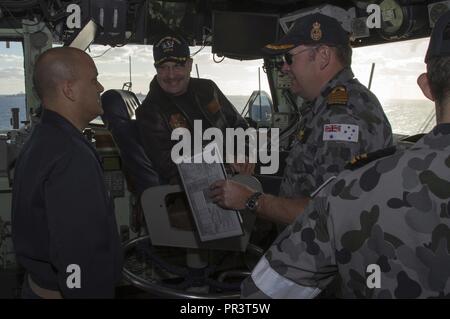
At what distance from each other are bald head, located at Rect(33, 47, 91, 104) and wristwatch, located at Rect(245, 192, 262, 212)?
70 cm

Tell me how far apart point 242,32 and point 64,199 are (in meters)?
3.25

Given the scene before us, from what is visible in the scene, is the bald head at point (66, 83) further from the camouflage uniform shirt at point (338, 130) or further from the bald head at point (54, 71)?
the camouflage uniform shirt at point (338, 130)

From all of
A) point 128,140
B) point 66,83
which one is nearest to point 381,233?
point 66,83

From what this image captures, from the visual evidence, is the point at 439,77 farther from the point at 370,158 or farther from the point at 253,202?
the point at 253,202

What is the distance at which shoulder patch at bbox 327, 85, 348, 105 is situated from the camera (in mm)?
1533

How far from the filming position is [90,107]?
1.42 metres

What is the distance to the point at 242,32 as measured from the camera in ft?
13.7

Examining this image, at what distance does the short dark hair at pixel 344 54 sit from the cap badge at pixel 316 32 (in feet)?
0.24

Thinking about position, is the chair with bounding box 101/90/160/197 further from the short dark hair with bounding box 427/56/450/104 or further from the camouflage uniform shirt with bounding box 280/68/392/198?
the short dark hair with bounding box 427/56/450/104

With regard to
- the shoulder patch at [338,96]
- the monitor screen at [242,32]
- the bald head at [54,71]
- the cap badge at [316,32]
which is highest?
the monitor screen at [242,32]

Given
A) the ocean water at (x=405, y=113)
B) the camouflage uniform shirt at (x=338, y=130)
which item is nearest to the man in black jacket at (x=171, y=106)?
the ocean water at (x=405, y=113)

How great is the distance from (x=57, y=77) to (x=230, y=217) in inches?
31.8

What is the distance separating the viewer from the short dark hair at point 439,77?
0.79m

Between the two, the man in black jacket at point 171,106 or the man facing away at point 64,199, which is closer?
the man facing away at point 64,199
